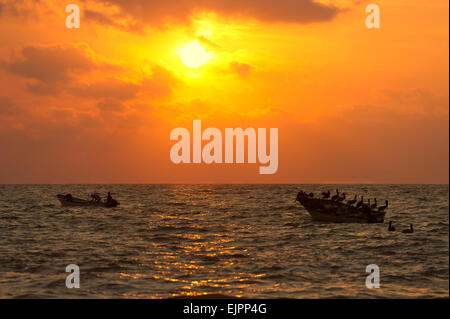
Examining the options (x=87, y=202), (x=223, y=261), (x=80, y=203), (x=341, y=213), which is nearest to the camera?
(x=223, y=261)

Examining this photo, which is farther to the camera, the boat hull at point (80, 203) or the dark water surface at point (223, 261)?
the boat hull at point (80, 203)

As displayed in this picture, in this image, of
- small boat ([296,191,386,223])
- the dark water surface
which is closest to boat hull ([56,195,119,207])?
the dark water surface

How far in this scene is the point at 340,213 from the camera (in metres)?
57.2

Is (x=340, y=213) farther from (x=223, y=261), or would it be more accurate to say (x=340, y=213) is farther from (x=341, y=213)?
(x=223, y=261)

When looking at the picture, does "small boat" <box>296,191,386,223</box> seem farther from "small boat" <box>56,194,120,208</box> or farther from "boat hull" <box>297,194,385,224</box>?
"small boat" <box>56,194,120,208</box>

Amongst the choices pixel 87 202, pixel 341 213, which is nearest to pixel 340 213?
pixel 341 213

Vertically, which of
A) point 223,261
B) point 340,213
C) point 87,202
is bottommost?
point 223,261

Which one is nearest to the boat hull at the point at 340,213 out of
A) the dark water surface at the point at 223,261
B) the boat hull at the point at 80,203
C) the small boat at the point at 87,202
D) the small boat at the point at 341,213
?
the small boat at the point at 341,213

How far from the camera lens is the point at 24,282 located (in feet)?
77.2

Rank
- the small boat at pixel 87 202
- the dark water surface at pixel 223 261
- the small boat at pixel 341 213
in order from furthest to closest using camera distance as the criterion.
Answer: the small boat at pixel 87 202 < the small boat at pixel 341 213 < the dark water surface at pixel 223 261

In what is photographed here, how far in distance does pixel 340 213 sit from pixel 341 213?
0.12 m

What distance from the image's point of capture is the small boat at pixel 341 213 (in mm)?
56750

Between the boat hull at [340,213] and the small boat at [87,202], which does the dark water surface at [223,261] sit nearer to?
the boat hull at [340,213]
